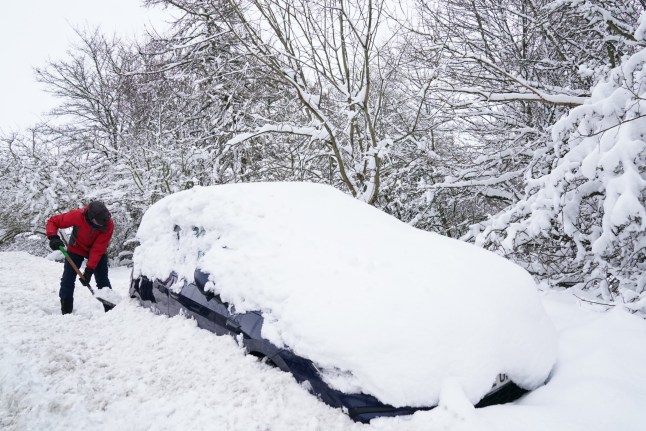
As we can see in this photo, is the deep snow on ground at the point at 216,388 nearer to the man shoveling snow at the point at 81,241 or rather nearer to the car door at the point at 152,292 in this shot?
the car door at the point at 152,292

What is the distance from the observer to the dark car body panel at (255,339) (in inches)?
82.4

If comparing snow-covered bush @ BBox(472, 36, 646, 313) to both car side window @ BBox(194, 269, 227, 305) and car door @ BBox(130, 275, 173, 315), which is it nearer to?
car side window @ BBox(194, 269, 227, 305)

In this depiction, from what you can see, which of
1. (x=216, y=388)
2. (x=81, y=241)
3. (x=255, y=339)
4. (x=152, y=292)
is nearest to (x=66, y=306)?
(x=81, y=241)

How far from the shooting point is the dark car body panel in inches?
82.4

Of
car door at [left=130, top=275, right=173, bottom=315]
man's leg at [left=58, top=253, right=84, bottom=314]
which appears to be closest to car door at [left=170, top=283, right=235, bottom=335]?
car door at [left=130, top=275, right=173, bottom=315]

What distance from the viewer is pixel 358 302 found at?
228 cm

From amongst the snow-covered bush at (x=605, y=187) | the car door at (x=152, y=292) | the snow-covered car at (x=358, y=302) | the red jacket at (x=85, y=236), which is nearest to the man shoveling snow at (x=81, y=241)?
the red jacket at (x=85, y=236)

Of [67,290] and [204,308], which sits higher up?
[204,308]

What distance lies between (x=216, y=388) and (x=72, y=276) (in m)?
3.66

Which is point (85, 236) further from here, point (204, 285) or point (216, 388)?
point (216, 388)

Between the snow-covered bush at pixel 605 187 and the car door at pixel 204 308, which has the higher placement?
the snow-covered bush at pixel 605 187

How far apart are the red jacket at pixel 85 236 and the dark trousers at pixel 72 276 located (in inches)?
4.7

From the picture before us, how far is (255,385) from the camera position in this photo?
94.9 inches

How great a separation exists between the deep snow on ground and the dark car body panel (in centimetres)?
6
